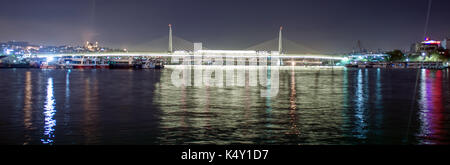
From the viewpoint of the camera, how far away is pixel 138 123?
11.8 meters

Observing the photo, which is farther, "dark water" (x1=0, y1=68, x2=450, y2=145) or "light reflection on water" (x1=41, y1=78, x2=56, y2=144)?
"dark water" (x1=0, y1=68, x2=450, y2=145)

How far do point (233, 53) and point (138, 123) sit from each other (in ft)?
433

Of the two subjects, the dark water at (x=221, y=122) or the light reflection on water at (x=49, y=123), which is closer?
the light reflection on water at (x=49, y=123)

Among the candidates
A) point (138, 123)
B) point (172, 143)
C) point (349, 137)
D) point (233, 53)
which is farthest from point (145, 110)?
point (233, 53)

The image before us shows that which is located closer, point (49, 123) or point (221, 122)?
point (49, 123)
